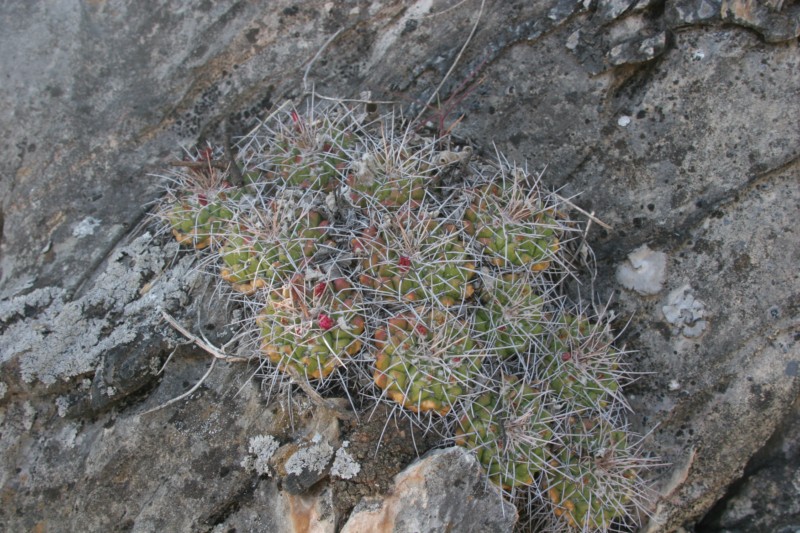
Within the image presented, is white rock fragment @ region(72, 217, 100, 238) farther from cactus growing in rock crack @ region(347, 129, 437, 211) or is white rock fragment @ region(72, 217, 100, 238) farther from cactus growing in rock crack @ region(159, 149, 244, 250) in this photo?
cactus growing in rock crack @ region(347, 129, 437, 211)

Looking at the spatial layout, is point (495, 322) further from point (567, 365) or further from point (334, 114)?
point (334, 114)

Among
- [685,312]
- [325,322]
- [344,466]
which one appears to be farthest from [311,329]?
[685,312]

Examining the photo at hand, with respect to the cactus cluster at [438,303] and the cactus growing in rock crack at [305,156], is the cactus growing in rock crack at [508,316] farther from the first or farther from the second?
the cactus growing in rock crack at [305,156]

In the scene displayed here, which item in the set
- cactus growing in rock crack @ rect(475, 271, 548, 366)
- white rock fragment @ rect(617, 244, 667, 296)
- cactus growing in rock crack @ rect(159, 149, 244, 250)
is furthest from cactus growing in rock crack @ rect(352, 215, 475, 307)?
white rock fragment @ rect(617, 244, 667, 296)

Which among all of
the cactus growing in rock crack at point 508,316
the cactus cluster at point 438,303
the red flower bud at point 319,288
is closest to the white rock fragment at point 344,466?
the cactus cluster at point 438,303

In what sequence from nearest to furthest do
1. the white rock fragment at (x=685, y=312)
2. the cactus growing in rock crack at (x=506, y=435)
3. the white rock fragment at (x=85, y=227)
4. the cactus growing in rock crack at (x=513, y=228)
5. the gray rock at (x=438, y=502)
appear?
the gray rock at (x=438, y=502)
the cactus growing in rock crack at (x=506, y=435)
the cactus growing in rock crack at (x=513, y=228)
the white rock fragment at (x=685, y=312)
the white rock fragment at (x=85, y=227)

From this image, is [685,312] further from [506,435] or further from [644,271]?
[506,435]

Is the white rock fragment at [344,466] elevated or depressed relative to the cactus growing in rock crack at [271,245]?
depressed

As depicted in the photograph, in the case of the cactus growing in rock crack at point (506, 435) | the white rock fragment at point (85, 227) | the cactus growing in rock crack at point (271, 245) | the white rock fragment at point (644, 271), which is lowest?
the white rock fragment at point (644, 271)
